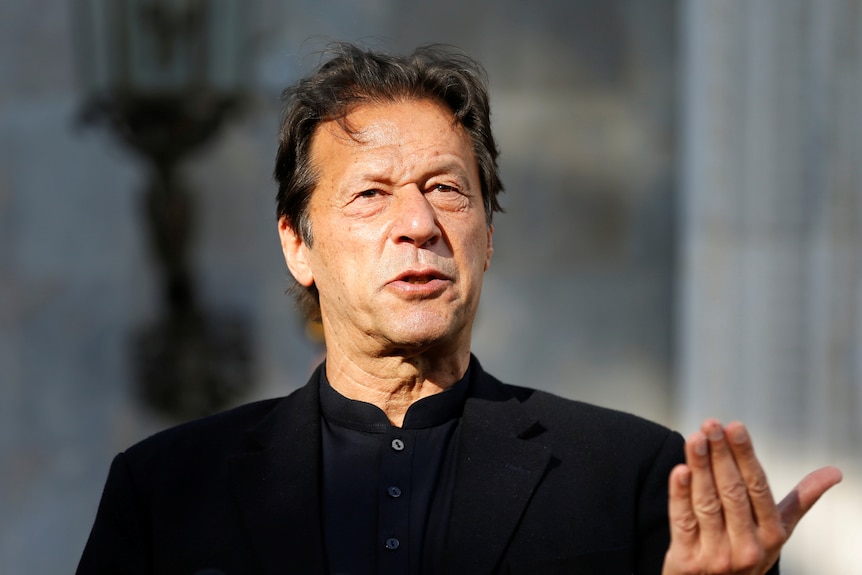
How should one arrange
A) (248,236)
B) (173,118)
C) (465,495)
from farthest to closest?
(248,236)
(173,118)
(465,495)

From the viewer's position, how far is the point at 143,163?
684cm

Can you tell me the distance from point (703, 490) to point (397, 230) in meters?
0.81

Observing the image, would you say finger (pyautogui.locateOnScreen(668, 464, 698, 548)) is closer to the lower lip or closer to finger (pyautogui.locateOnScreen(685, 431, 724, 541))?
finger (pyautogui.locateOnScreen(685, 431, 724, 541))

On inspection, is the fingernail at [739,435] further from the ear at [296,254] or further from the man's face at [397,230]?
the ear at [296,254]

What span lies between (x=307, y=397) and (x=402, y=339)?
31 centimetres

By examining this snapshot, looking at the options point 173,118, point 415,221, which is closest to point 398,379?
point 415,221

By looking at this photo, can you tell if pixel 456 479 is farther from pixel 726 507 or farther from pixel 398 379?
pixel 726 507

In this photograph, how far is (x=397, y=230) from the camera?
8.09ft

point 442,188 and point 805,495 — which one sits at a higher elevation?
point 442,188

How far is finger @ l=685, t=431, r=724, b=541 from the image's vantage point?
196 centimetres

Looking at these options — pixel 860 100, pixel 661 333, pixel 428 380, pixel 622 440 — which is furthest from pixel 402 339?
pixel 661 333

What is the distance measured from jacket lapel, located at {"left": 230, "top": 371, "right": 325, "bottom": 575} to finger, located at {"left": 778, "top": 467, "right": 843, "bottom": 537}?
2.70 feet

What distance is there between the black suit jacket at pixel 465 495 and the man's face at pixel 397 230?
218 mm

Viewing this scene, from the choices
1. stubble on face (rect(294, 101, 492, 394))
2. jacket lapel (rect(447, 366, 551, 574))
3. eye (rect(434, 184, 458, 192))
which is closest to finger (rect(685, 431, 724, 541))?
jacket lapel (rect(447, 366, 551, 574))
